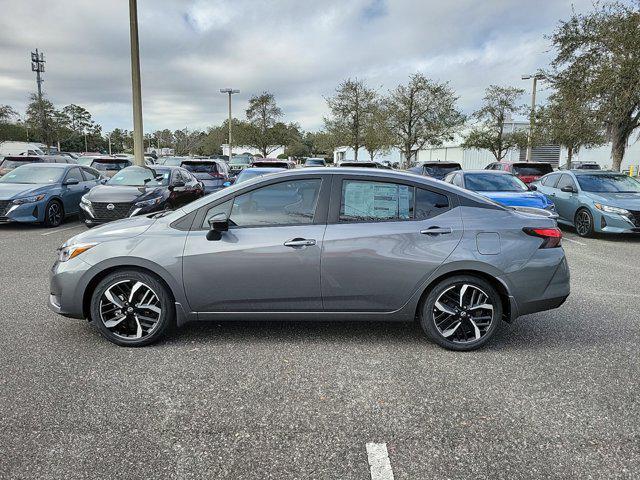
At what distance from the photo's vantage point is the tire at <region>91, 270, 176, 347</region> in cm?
402

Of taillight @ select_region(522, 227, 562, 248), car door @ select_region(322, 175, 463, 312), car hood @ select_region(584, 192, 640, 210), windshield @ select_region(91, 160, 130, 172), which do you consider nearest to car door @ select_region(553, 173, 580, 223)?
car hood @ select_region(584, 192, 640, 210)

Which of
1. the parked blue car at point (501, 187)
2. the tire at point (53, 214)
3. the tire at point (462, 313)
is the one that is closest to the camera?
the tire at point (462, 313)

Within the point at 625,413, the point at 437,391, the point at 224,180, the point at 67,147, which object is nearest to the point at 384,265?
the point at 437,391

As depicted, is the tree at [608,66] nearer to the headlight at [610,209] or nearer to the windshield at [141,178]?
the headlight at [610,209]

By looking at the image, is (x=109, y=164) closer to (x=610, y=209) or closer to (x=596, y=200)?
(x=596, y=200)

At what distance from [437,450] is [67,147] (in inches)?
3858

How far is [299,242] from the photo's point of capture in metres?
Result: 3.92

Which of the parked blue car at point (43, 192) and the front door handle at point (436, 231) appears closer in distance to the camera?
the front door handle at point (436, 231)

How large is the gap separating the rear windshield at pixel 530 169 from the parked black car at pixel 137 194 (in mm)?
11850

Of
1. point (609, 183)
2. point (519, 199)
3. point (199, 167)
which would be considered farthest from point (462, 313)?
point (199, 167)

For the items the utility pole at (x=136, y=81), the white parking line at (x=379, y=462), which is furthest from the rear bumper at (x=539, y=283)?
the utility pole at (x=136, y=81)

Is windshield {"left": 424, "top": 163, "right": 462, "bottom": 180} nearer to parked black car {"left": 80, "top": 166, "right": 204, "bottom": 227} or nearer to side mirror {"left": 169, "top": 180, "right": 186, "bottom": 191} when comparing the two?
parked black car {"left": 80, "top": 166, "right": 204, "bottom": 227}

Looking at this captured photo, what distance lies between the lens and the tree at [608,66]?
14.4m

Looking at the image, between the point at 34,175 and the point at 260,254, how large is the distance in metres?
10.2
